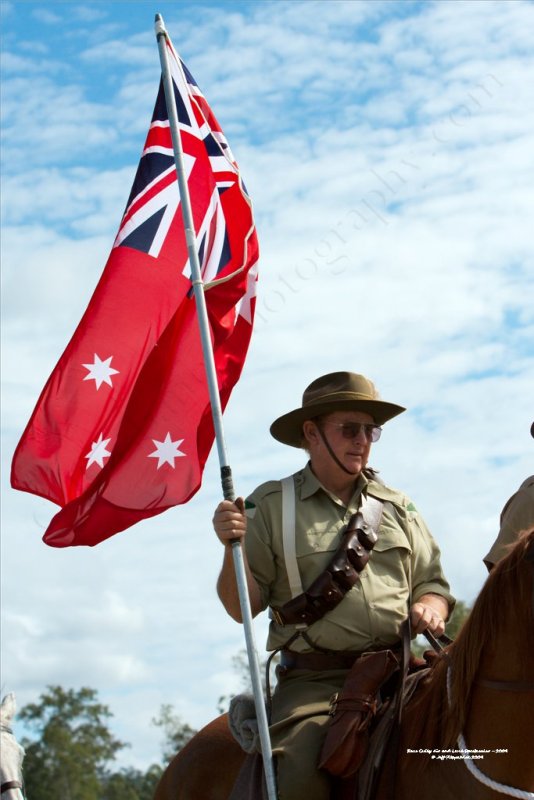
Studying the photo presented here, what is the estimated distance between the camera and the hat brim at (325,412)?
7535 mm

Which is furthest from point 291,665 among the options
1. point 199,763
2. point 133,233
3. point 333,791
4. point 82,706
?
point 82,706

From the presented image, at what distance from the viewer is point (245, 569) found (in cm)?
702

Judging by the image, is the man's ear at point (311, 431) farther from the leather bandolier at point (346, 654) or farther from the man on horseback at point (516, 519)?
the man on horseback at point (516, 519)

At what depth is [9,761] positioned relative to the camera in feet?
34.0

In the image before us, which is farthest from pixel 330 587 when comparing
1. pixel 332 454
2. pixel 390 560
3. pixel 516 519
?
pixel 516 519

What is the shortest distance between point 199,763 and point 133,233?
11.6 feet

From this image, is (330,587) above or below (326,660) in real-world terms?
above

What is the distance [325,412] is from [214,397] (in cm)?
87

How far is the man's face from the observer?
24.4ft

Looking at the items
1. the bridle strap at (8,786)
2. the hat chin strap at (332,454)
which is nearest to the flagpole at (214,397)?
the hat chin strap at (332,454)

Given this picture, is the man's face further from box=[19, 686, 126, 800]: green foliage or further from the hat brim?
box=[19, 686, 126, 800]: green foliage

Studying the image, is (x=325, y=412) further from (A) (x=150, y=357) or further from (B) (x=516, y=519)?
(B) (x=516, y=519)

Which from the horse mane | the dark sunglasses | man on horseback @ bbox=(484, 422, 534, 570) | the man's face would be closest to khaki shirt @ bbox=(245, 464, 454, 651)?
the man's face

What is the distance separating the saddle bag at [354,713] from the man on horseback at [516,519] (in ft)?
2.95
